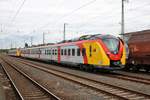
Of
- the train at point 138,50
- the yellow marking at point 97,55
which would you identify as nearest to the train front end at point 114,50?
the yellow marking at point 97,55

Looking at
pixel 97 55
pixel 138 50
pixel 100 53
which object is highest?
pixel 138 50

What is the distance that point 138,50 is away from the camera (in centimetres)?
2178

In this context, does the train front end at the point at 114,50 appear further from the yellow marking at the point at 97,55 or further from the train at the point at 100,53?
the yellow marking at the point at 97,55

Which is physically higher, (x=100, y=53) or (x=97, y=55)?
(x=100, y=53)

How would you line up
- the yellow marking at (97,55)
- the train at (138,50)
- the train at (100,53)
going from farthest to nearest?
the train at (138,50)
the train at (100,53)
the yellow marking at (97,55)

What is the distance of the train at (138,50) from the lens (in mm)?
20734

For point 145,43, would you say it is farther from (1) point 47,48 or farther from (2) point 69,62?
(1) point 47,48

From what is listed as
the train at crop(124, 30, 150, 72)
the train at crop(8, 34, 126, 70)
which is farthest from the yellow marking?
the train at crop(124, 30, 150, 72)

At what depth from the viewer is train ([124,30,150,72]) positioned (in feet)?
68.0

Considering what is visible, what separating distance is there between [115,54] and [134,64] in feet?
9.52

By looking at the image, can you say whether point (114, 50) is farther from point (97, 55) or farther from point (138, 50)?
point (138, 50)

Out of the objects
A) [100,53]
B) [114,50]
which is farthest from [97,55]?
[114,50]

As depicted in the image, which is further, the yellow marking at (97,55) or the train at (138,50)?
the train at (138,50)

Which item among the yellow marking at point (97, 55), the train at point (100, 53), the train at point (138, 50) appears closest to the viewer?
the yellow marking at point (97, 55)
